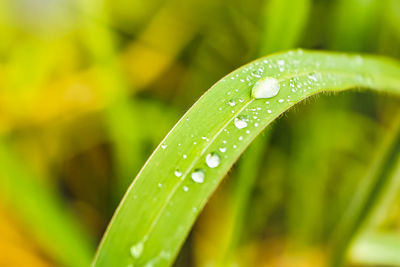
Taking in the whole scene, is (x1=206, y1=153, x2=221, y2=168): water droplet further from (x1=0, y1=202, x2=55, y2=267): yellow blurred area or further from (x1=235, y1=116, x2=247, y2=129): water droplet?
(x1=0, y1=202, x2=55, y2=267): yellow blurred area

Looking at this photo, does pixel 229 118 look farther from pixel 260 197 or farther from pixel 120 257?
pixel 260 197

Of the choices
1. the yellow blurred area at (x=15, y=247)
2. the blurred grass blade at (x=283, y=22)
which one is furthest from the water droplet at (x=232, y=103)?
the yellow blurred area at (x=15, y=247)

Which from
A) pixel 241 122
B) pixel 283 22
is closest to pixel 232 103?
pixel 241 122

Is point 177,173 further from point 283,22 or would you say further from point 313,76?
point 283,22

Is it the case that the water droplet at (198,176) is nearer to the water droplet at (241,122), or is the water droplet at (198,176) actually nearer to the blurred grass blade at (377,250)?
the water droplet at (241,122)

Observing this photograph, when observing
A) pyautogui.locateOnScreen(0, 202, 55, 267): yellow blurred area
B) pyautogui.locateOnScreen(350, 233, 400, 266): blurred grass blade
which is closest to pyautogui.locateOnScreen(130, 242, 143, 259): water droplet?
pyautogui.locateOnScreen(350, 233, 400, 266): blurred grass blade

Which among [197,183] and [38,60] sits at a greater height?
[38,60]

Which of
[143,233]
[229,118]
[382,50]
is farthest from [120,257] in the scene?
[382,50]
